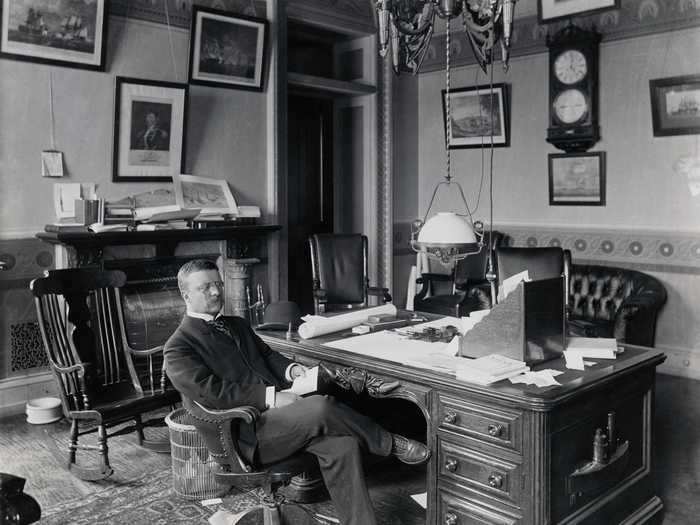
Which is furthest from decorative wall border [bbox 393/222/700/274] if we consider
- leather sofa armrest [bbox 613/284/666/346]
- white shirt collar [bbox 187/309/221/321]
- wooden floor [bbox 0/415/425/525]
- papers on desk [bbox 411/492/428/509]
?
white shirt collar [bbox 187/309/221/321]

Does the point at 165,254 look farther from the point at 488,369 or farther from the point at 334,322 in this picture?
the point at 488,369

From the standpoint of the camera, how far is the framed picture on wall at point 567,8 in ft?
19.6

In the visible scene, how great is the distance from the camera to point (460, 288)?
A: 677 cm

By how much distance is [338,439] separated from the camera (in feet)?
9.29

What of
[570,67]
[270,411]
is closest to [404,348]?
[270,411]

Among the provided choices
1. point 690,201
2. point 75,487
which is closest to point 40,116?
point 75,487

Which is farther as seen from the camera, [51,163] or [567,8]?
[567,8]

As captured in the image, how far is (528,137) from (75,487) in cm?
537

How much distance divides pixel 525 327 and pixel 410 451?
731 mm

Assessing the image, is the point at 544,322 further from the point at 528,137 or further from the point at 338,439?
the point at 528,137

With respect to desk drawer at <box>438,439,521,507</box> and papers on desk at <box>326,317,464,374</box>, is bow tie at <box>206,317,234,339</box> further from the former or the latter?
desk drawer at <box>438,439,521,507</box>

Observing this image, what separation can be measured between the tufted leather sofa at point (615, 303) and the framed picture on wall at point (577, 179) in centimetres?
69

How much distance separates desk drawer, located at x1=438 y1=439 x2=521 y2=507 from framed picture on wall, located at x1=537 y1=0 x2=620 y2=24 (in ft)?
15.0

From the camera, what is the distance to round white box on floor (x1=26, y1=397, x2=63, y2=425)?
477 cm
